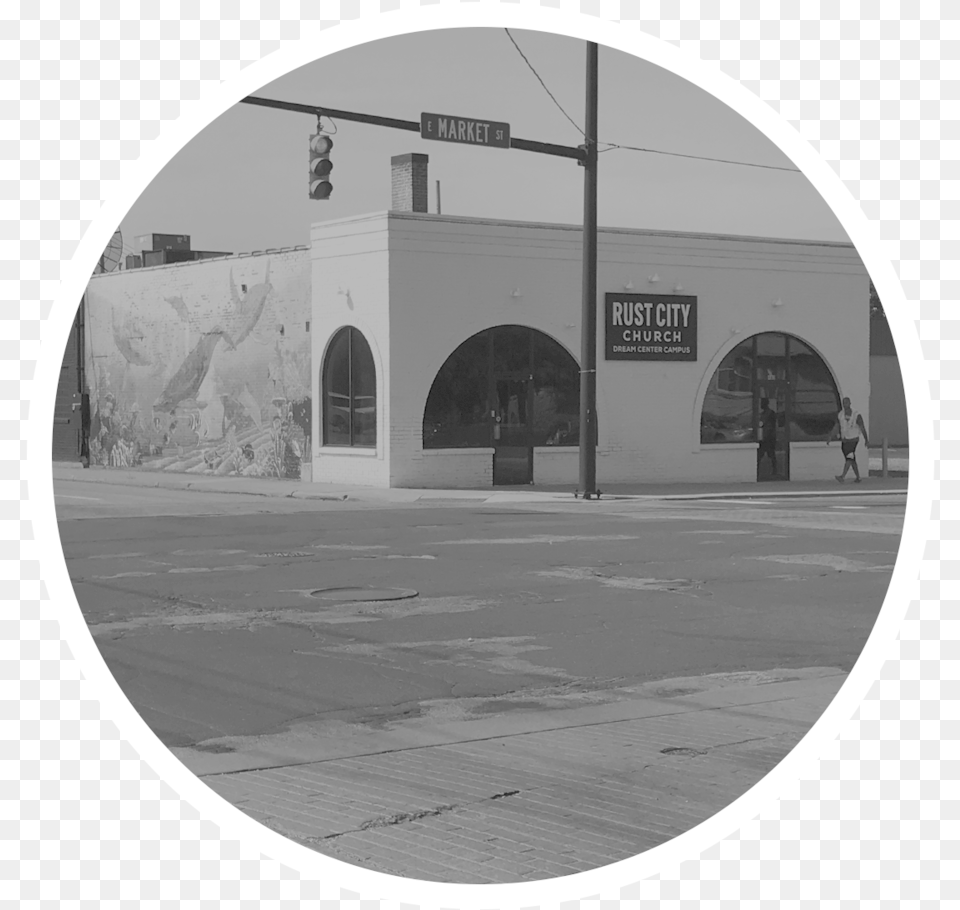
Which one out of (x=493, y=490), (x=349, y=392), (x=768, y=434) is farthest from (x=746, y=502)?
(x=349, y=392)

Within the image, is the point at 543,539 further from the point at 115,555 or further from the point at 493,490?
the point at 493,490

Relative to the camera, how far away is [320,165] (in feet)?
55.6

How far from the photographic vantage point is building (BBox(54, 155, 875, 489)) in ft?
87.4

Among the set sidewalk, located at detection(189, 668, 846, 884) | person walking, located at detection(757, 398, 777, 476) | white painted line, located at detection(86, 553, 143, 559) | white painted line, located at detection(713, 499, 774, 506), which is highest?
person walking, located at detection(757, 398, 777, 476)

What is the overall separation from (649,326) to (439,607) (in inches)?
720

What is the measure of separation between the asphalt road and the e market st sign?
9.65 metres

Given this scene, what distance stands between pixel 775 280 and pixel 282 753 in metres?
25.0

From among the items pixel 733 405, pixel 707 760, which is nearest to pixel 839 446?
pixel 733 405

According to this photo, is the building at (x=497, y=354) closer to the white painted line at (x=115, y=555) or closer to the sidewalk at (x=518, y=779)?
the white painted line at (x=115, y=555)

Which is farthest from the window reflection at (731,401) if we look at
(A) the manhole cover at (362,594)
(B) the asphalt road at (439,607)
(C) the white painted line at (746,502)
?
(A) the manhole cover at (362,594)

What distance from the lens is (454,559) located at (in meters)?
14.5

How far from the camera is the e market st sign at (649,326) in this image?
93.3 feet

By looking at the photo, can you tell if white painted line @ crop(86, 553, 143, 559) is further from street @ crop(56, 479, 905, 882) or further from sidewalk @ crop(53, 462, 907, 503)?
sidewalk @ crop(53, 462, 907, 503)

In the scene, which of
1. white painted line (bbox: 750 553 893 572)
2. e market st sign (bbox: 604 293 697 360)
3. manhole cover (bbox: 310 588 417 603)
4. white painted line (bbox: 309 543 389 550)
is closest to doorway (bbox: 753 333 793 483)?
e market st sign (bbox: 604 293 697 360)
